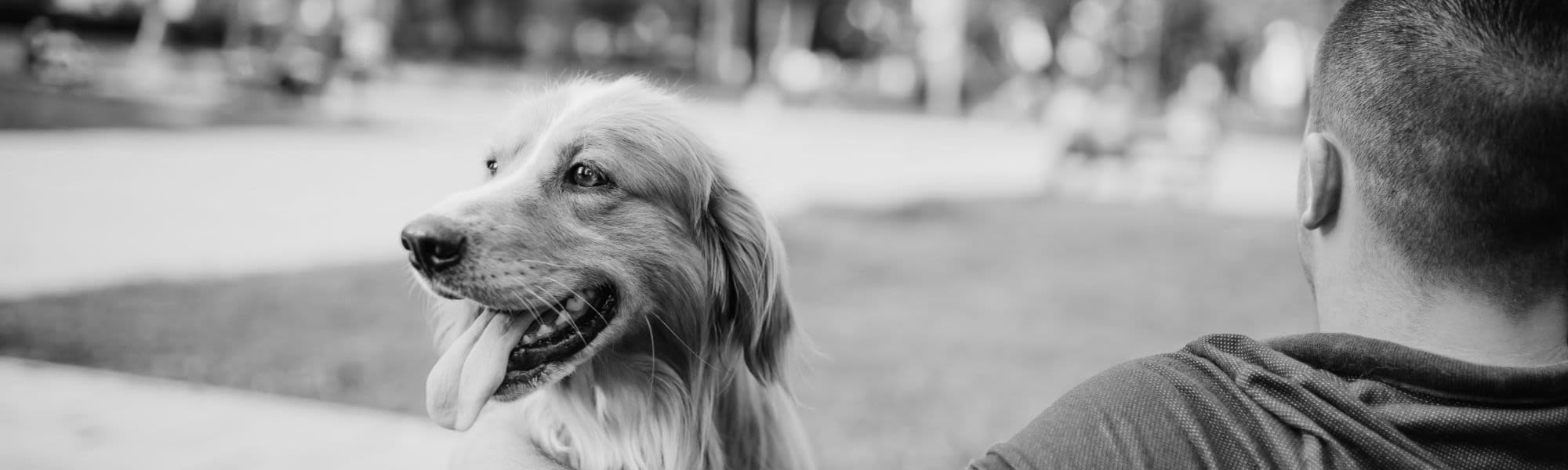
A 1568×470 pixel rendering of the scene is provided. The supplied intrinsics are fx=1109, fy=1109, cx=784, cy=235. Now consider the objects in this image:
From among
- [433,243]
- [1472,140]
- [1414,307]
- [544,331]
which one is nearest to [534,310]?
[544,331]

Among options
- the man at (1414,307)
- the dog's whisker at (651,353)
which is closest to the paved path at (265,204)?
the dog's whisker at (651,353)

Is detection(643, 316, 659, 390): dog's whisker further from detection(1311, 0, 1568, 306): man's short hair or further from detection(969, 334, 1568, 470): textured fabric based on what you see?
detection(1311, 0, 1568, 306): man's short hair

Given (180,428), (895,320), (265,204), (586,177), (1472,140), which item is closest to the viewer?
(1472,140)

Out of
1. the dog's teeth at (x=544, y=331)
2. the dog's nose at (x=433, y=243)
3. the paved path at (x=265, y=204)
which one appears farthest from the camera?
the paved path at (x=265, y=204)

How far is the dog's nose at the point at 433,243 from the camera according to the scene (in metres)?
2.62

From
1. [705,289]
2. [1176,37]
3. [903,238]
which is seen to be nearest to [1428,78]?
[705,289]

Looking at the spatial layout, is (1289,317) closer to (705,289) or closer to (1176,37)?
(705,289)

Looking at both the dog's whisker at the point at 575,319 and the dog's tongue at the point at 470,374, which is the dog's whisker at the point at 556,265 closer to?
the dog's whisker at the point at 575,319

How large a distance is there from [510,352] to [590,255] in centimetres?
32

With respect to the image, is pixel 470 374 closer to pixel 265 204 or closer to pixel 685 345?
pixel 685 345

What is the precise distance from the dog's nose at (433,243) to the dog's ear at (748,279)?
71 centimetres

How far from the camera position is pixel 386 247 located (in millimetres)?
10789

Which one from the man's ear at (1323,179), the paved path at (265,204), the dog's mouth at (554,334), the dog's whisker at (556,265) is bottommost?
the paved path at (265,204)

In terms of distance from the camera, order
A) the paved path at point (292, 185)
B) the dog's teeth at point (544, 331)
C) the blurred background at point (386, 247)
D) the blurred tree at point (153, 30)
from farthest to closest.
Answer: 1. the blurred tree at point (153, 30)
2. the paved path at point (292, 185)
3. the blurred background at point (386, 247)
4. the dog's teeth at point (544, 331)
